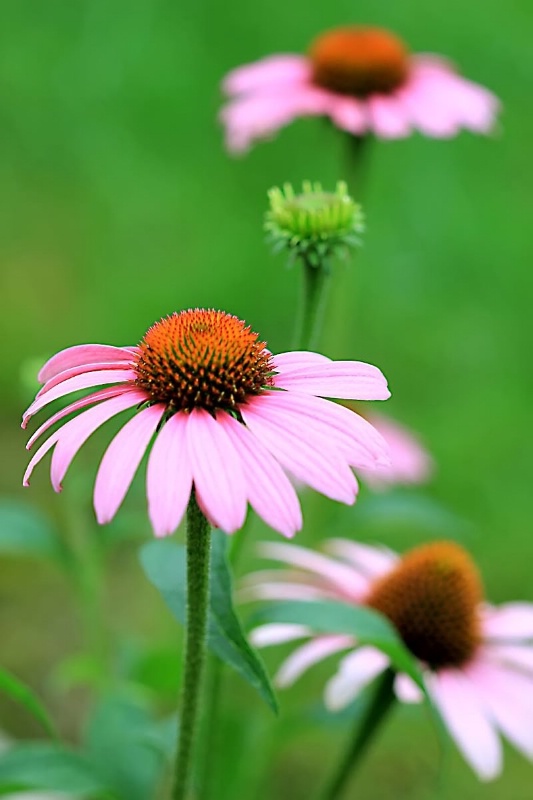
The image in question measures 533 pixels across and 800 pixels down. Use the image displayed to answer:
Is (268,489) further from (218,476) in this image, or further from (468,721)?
(468,721)

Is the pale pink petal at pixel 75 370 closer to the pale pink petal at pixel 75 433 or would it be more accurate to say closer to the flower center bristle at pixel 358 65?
the pale pink petal at pixel 75 433

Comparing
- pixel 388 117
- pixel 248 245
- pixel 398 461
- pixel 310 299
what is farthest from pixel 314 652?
pixel 248 245

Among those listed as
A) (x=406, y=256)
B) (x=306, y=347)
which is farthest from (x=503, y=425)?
(x=306, y=347)

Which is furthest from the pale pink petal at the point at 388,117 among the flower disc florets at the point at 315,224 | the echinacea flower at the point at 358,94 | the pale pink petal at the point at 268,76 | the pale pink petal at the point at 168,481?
the pale pink petal at the point at 168,481

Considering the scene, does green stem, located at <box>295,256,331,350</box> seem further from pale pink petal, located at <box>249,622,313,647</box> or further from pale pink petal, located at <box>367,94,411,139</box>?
pale pink petal, located at <box>367,94,411,139</box>

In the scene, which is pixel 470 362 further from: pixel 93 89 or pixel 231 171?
pixel 93 89

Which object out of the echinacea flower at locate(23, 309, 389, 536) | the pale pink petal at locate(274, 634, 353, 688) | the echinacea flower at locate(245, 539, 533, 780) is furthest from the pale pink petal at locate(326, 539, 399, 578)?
the echinacea flower at locate(23, 309, 389, 536)
